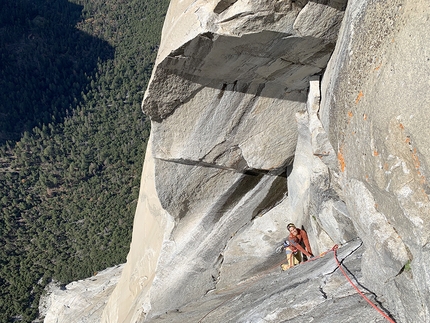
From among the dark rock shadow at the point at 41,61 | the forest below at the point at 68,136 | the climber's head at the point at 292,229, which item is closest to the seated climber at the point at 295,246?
the climber's head at the point at 292,229

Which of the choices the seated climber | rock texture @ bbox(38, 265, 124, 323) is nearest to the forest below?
rock texture @ bbox(38, 265, 124, 323)

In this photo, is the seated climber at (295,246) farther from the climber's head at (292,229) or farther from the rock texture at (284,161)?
the rock texture at (284,161)

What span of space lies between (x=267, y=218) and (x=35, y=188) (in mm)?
35413

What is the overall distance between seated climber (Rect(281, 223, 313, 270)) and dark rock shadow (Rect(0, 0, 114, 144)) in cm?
4430

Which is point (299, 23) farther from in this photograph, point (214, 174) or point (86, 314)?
point (86, 314)

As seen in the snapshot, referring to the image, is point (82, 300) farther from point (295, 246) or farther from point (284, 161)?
point (284, 161)

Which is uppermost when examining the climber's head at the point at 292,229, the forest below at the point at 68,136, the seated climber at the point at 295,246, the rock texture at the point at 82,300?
the forest below at the point at 68,136

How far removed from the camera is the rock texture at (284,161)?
356 cm

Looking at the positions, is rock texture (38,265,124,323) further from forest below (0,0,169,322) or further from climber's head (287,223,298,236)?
forest below (0,0,169,322)

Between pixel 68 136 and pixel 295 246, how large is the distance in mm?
41028

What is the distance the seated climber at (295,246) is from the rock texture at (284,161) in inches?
9.8

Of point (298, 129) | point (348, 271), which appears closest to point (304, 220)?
point (298, 129)

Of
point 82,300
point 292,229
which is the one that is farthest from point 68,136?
point 292,229

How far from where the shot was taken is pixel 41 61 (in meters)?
57.4
